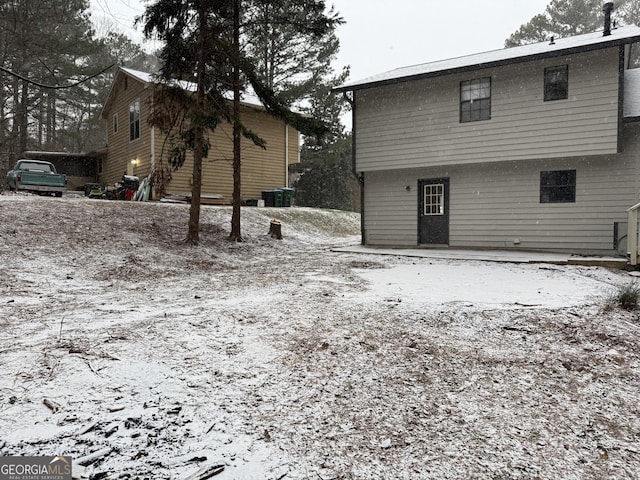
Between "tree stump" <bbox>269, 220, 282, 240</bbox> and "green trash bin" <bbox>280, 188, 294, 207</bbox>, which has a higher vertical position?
"green trash bin" <bbox>280, 188, 294, 207</bbox>

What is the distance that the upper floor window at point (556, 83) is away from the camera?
11.1 meters

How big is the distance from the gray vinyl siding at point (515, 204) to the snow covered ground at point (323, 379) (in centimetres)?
486

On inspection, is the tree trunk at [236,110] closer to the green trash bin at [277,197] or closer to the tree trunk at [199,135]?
the tree trunk at [199,135]

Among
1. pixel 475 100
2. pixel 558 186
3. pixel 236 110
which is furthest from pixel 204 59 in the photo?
pixel 558 186

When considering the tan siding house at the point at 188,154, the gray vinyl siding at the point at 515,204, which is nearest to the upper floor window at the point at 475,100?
the gray vinyl siding at the point at 515,204

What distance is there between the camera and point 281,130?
75.9ft

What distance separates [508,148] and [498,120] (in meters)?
0.95

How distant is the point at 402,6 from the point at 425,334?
13603 centimetres

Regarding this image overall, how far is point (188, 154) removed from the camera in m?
19.9

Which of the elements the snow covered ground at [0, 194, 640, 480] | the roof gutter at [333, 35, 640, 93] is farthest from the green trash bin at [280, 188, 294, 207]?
the snow covered ground at [0, 194, 640, 480]

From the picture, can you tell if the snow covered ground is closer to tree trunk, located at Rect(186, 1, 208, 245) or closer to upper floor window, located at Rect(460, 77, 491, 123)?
tree trunk, located at Rect(186, 1, 208, 245)

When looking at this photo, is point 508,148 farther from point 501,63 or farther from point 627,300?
point 627,300

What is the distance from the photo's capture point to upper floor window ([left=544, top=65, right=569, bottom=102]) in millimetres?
11125

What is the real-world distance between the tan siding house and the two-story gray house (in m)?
Result: 7.71
